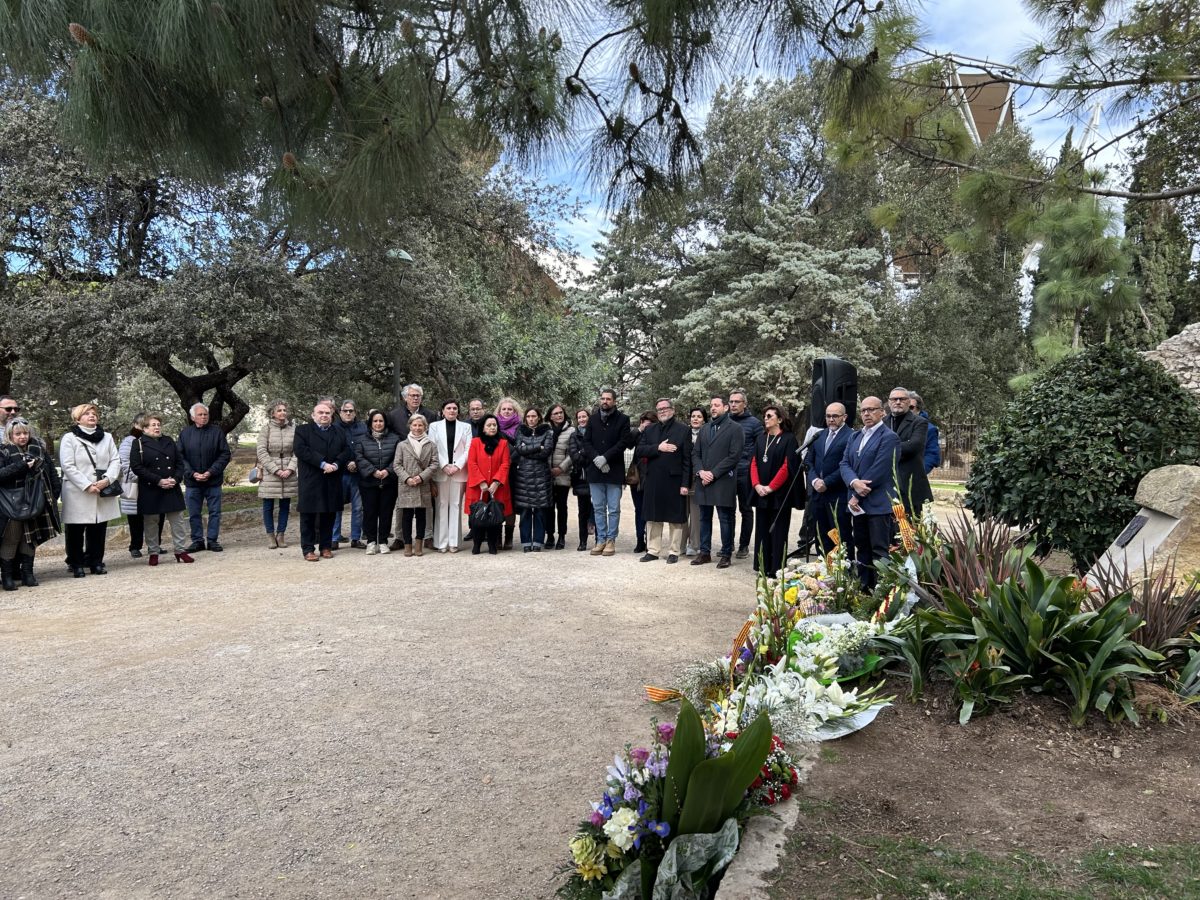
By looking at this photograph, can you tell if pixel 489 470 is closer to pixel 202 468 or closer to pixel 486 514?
pixel 486 514

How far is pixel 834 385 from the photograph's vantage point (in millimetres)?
8086

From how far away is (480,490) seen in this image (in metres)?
9.19

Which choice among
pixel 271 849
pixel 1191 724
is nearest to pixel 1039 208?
pixel 1191 724

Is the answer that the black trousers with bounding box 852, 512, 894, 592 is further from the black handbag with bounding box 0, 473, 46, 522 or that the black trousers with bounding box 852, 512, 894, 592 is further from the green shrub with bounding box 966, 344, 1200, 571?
the black handbag with bounding box 0, 473, 46, 522

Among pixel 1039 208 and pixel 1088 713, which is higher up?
pixel 1039 208

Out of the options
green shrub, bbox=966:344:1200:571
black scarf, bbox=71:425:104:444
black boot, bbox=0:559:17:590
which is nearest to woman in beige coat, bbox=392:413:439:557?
black scarf, bbox=71:425:104:444

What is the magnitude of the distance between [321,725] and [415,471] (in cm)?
525

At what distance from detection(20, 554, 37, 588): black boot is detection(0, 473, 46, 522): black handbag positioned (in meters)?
0.52

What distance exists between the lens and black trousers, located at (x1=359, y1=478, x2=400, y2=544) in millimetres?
9375

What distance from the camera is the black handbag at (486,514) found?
9000 mm

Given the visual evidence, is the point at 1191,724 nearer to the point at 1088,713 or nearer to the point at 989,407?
the point at 1088,713

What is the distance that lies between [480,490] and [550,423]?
1211 millimetres

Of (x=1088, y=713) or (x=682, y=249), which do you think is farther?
(x=682, y=249)

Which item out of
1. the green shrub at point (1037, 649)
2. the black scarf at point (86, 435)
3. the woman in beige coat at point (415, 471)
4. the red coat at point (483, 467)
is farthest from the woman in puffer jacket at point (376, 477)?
the green shrub at point (1037, 649)
